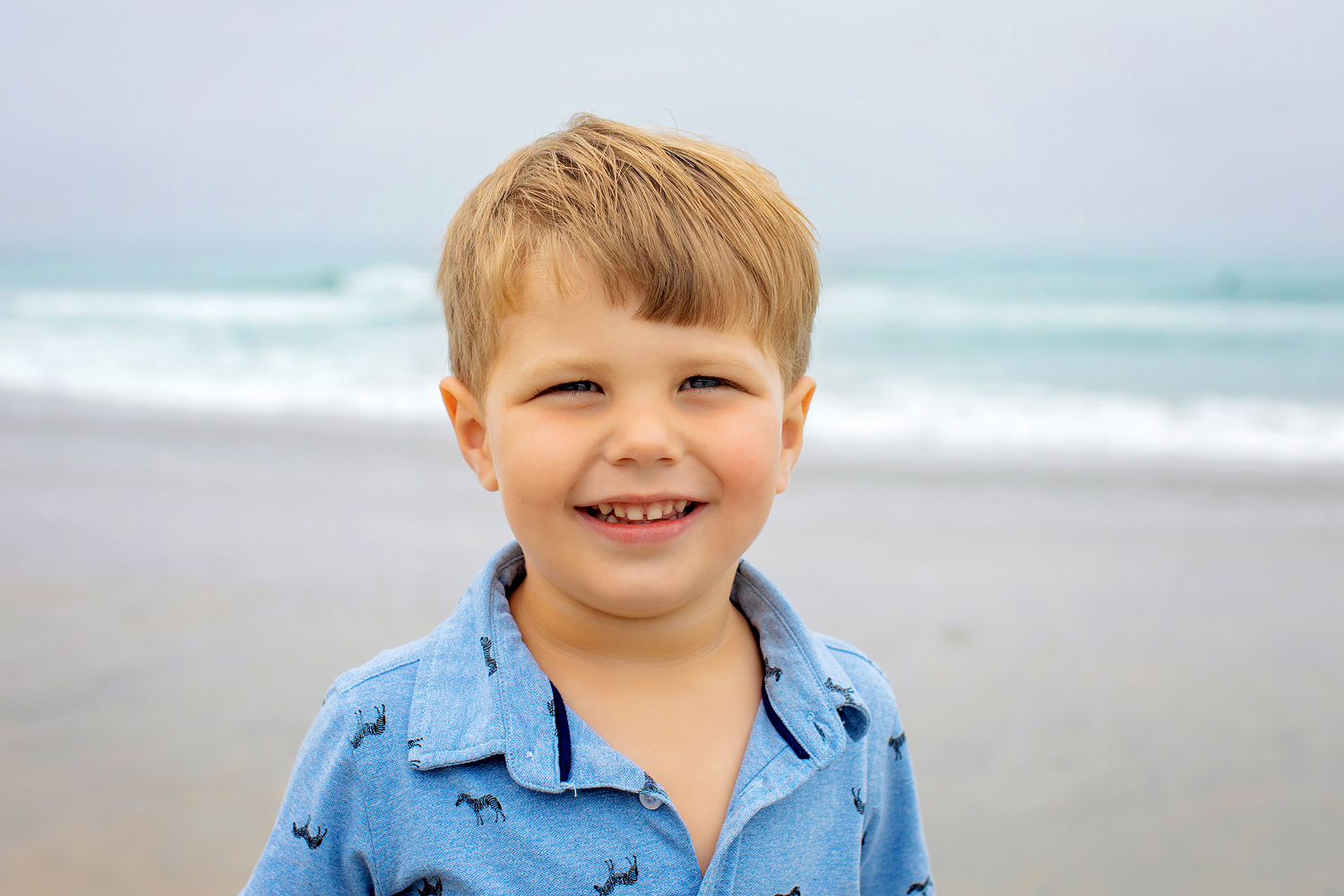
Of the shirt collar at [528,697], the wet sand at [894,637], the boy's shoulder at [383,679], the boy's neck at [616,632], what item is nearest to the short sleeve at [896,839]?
the shirt collar at [528,697]

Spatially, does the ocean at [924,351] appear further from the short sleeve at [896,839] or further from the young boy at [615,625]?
the young boy at [615,625]

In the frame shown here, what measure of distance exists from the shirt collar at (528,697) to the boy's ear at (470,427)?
14 centimetres

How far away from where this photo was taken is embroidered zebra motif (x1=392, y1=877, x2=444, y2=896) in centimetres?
127

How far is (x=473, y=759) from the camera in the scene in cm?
128

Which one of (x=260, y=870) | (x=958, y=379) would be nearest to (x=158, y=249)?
(x=958, y=379)

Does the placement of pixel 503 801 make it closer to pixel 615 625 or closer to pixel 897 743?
pixel 615 625

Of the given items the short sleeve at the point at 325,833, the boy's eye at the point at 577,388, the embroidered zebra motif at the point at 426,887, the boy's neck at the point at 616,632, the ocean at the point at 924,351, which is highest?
the ocean at the point at 924,351

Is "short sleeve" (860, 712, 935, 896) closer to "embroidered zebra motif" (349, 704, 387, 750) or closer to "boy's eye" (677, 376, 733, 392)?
"boy's eye" (677, 376, 733, 392)

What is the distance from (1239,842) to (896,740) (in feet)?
7.14

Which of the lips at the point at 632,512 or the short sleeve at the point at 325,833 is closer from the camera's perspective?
the short sleeve at the point at 325,833

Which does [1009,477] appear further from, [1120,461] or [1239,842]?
A: [1239,842]

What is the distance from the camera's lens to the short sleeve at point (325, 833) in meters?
1.26

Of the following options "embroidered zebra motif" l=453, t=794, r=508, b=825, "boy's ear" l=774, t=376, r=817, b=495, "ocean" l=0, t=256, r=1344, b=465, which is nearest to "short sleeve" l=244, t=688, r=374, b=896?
"embroidered zebra motif" l=453, t=794, r=508, b=825

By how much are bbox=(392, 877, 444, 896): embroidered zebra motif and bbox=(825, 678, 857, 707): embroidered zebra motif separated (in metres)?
0.59
